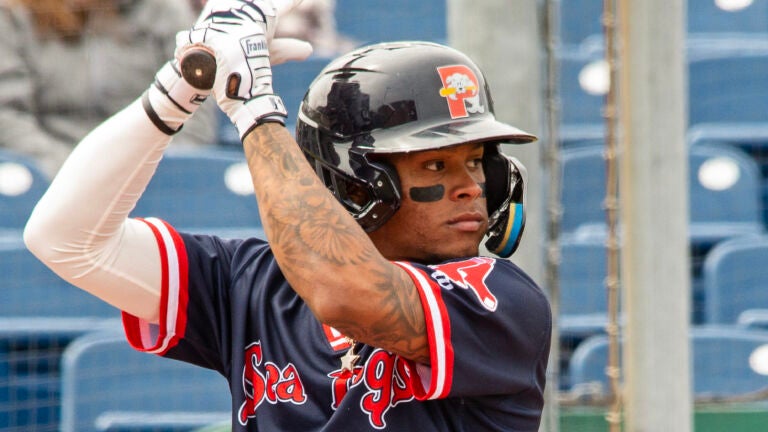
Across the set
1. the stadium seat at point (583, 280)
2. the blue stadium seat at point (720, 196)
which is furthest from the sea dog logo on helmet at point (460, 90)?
the blue stadium seat at point (720, 196)

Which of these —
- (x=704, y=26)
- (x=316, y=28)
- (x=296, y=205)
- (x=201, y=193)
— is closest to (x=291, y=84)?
(x=316, y=28)

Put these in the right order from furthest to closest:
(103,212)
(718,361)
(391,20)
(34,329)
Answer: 1. (391,20)
2. (34,329)
3. (718,361)
4. (103,212)

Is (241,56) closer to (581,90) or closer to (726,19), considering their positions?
(581,90)

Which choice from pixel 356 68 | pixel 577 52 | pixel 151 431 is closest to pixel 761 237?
pixel 577 52

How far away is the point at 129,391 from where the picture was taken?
4.23m

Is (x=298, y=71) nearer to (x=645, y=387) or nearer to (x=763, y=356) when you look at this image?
(x=763, y=356)

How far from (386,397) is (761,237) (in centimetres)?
323

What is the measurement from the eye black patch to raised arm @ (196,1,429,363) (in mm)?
188

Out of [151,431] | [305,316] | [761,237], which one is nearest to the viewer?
[305,316]

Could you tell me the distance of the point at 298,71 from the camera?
5445 mm

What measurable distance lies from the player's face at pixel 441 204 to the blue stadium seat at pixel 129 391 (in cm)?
227

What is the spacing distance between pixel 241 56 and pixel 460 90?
395 mm

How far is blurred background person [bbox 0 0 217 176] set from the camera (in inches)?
193

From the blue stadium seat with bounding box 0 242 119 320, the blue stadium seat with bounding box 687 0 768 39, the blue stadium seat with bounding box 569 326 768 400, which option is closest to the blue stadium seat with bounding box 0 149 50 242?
the blue stadium seat with bounding box 0 242 119 320
